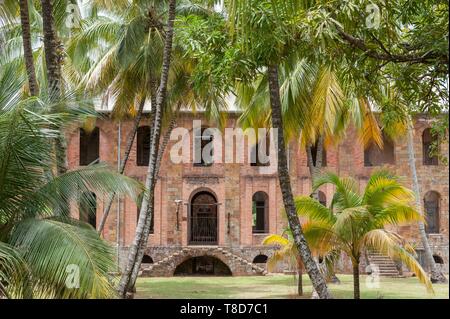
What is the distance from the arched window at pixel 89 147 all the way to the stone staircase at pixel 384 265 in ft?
43.4

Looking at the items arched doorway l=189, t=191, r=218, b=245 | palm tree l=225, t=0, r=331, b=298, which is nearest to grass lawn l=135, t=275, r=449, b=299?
arched doorway l=189, t=191, r=218, b=245

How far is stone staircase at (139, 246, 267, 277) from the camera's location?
2786 centimetres

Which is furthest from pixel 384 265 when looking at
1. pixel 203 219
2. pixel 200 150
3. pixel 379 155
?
pixel 200 150

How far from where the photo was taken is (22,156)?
8.36 metres

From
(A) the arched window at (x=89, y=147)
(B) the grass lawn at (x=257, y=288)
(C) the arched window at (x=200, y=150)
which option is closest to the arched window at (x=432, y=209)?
(B) the grass lawn at (x=257, y=288)

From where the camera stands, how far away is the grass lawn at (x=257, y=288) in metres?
19.9

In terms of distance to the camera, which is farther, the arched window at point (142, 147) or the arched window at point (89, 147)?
the arched window at point (89, 147)

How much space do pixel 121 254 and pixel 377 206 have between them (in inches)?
680

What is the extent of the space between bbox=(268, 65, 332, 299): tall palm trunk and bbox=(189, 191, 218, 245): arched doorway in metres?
18.9

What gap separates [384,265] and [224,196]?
7.50 metres

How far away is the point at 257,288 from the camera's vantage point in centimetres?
2233

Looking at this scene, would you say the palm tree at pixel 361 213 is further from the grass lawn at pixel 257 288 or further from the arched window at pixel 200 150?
the arched window at pixel 200 150

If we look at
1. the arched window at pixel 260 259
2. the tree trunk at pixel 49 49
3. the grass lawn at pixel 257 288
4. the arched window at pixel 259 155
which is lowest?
the grass lawn at pixel 257 288

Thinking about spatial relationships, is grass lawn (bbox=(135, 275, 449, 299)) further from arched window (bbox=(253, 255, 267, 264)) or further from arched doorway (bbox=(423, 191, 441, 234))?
arched doorway (bbox=(423, 191, 441, 234))
